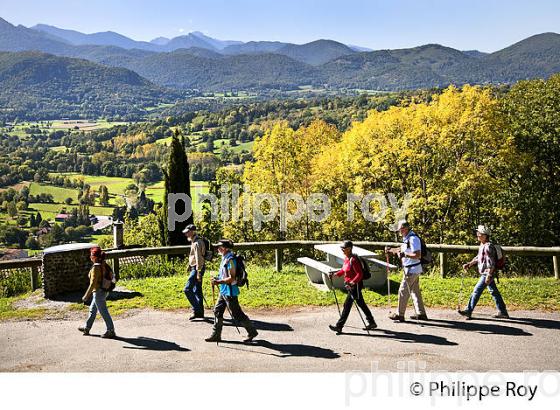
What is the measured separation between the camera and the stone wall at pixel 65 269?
13734 millimetres

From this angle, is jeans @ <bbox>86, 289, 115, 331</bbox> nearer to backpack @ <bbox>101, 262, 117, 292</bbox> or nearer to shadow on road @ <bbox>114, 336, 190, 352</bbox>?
backpack @ <bbox>101, 262, 117, 292</bbox>

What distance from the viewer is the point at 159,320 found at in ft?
38.3

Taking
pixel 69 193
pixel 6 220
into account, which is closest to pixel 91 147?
pixel 69 193

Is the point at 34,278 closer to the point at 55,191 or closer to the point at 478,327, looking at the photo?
the point at 478,327

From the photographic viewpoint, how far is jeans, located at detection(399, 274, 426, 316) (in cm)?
1095

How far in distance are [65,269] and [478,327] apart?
379 inches

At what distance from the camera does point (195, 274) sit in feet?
37.7

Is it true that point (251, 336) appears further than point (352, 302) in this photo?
No

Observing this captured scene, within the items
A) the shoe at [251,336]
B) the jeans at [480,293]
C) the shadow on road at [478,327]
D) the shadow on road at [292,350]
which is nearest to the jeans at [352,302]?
the shadow on road at [292,350]

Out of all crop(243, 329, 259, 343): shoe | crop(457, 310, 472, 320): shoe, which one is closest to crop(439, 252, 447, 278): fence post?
crop(457, 310, 472, 320): shoe

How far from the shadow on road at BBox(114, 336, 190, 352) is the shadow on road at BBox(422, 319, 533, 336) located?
4.72m

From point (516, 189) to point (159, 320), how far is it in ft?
86.0

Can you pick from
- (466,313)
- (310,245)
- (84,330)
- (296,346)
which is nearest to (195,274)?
(84,330)

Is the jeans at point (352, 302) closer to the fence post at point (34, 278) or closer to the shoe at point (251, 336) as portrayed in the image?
the shoe at point (251, 336)
